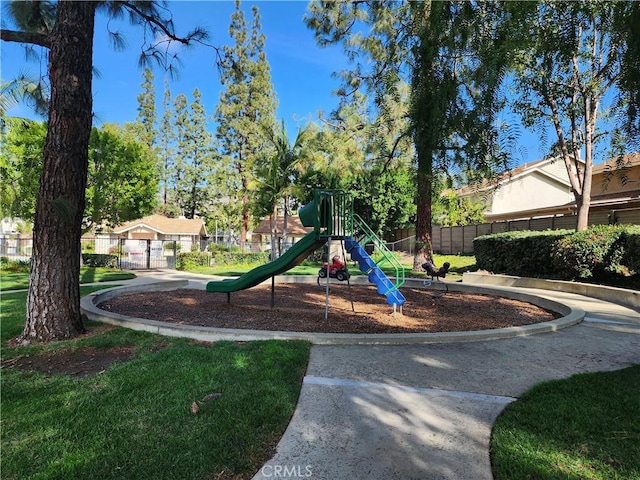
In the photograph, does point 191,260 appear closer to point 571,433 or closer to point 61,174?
point 61,174

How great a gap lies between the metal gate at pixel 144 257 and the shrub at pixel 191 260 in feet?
2.39

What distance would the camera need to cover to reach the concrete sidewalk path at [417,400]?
2365 mm

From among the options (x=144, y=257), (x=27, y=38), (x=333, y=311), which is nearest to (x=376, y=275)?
(x=333, y=311)

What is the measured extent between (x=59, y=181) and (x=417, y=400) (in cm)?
492

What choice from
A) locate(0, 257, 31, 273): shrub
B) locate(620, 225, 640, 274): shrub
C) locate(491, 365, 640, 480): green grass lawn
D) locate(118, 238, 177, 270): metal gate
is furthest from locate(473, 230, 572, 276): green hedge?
locate(0, 257, 31, 273): shrub

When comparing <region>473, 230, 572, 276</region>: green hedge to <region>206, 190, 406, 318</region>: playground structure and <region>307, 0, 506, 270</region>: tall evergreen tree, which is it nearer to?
<region>206, 190, 406, 318</region>: playground structure

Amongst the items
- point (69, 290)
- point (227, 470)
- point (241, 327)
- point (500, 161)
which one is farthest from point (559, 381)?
point (69, 290)

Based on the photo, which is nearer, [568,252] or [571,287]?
[571,287]

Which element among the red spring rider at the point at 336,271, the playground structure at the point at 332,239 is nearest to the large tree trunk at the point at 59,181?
the playground structure at the point at 332,239

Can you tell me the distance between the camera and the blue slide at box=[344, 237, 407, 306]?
6344 millimetres

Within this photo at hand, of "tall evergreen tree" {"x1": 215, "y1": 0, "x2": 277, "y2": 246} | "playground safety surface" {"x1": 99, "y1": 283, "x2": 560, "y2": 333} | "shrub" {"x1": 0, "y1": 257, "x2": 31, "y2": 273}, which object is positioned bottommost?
"playground safety surface" {"x1": 99, "y1": 283, "x2": 560, "y2": 333}

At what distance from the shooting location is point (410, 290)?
1035 centimetres

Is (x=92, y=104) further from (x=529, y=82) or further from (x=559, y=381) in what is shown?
(x=559, y=381)

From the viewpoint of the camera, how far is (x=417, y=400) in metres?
3.28
